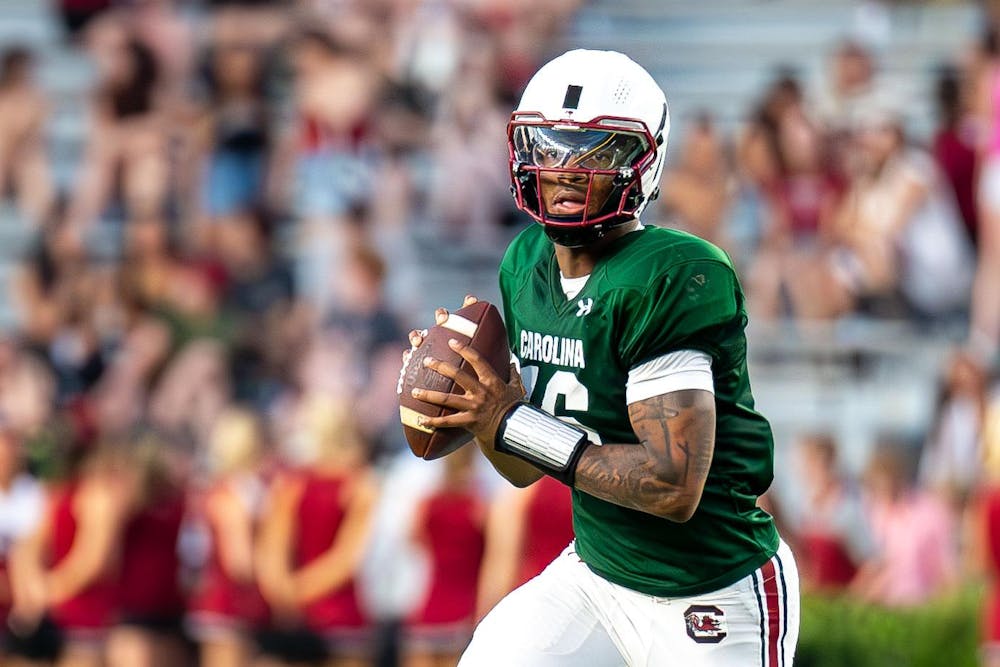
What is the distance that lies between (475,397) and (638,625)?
2.27 feet

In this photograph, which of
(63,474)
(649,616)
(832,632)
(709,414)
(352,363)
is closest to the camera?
(709,414)

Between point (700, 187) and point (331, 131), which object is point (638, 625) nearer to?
point (700, 187)

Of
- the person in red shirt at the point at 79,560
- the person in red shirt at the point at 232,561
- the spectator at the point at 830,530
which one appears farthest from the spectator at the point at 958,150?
the person in red shirt at the point at 79,560

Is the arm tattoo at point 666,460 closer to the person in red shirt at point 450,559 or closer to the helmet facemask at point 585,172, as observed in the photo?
the helmet facemask at point 585,172

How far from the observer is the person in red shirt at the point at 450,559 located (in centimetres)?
854

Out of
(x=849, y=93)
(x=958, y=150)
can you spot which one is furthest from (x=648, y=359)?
(x=849, y=93)

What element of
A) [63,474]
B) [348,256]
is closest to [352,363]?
[348,256]

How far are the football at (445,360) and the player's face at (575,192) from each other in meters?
0.30

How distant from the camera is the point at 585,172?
415 centimetres

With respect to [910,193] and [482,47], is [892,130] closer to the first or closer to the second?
[910,193]

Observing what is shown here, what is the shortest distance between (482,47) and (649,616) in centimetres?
783

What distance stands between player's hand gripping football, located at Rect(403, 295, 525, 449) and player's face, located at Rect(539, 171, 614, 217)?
1.30 ft

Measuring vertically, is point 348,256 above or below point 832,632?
above

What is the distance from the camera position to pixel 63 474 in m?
9.43
